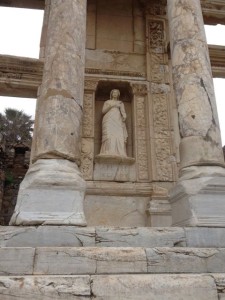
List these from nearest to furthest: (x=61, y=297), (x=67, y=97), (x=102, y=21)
Result: (x=61, y=297), (x=67, y=97), (x=102, y=21)

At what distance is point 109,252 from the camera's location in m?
4.14

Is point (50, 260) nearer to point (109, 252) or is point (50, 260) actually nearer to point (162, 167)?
point (109, 252)

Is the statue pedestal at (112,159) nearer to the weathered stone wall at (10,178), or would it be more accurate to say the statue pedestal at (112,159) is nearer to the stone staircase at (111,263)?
the stone staircase at (111,263)

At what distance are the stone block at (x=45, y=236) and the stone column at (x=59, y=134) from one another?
151 mm

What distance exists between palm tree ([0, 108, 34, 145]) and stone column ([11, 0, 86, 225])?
2266 cm

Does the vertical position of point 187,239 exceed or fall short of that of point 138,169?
it falls short

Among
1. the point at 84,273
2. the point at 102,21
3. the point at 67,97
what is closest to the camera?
the point at 84,273

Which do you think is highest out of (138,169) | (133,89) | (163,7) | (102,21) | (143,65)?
(163,7)

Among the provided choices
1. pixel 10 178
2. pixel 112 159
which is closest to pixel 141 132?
pixel 112 159

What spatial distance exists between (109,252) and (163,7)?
9465 millimetres

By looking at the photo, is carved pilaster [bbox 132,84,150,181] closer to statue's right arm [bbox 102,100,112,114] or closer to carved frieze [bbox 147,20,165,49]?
statue's right arm [bbox 102,100,112,114]

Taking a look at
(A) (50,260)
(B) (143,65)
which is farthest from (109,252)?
(B) (143,65)

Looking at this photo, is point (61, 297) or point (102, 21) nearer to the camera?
point (61, 297)

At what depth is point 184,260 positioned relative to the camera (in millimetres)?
4211
